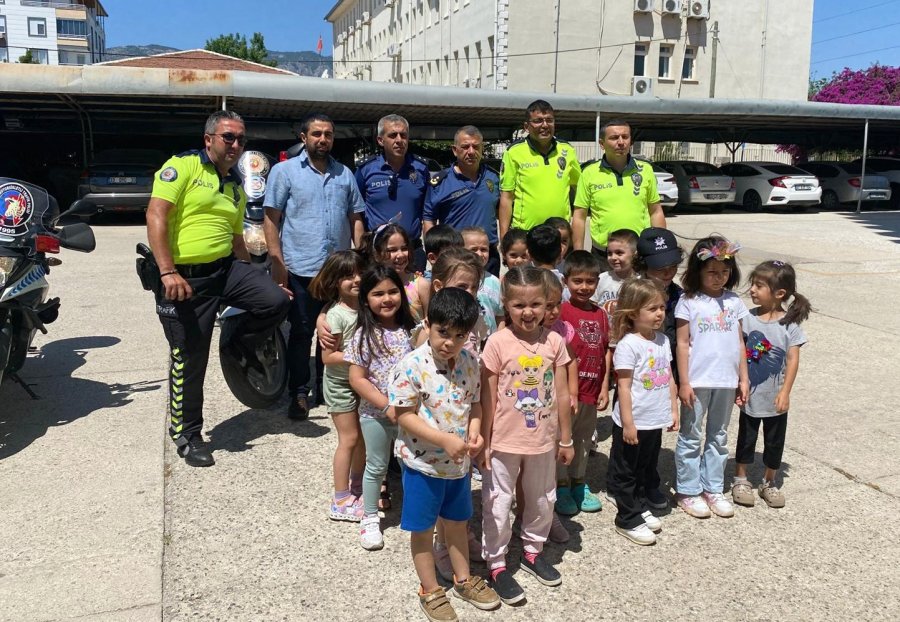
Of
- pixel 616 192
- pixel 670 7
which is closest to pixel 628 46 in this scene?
pixel 670 7

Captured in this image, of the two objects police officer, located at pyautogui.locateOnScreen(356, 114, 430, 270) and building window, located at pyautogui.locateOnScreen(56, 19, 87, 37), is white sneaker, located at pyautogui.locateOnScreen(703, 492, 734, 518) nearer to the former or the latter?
police officer, located at pyautogui.locateOnScreen(356, 114, 430, 270)

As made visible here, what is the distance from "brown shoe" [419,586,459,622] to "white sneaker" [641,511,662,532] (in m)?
1.11

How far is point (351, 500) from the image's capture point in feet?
11.6

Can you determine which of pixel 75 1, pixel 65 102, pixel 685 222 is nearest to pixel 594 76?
pixel 685 222

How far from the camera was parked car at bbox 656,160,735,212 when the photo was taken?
19844mm

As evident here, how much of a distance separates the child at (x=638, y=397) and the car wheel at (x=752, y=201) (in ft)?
61.2

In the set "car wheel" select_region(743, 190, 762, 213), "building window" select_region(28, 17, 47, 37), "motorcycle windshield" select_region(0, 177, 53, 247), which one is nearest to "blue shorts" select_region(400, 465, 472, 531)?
"motorcycle windshield" select_region(0, 177, 53, 247)

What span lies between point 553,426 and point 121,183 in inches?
569

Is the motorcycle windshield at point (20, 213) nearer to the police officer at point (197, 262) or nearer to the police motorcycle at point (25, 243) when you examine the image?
the police motorcycle at point (25, 243)

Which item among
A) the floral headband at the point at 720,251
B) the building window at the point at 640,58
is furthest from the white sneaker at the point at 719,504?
the building window at the point at 640,58

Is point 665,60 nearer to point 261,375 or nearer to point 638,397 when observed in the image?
point 261,375

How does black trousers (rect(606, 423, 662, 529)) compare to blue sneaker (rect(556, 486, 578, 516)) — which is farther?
blue sneaker (rect(556, 486, 578, 516))

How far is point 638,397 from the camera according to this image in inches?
131

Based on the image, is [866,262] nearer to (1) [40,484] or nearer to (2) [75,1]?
(1) [40,484]
